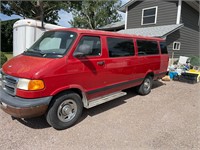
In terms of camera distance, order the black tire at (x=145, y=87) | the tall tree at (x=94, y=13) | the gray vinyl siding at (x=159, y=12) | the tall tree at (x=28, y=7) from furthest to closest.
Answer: the tall tree at (x=94, y=13), the tall tree at (x=28, y=7), the gray vinyl siding at (x=159, y=12), the black tire at (x=145, y=87)

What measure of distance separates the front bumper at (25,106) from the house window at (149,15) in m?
13.9

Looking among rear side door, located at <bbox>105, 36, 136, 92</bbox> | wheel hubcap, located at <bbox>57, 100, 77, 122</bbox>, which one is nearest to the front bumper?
wheel hubcap, located at <bbox>57, 100, 77, 122</bbox>

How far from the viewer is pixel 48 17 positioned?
27984mm

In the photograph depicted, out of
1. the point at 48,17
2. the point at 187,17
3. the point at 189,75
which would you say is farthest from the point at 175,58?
the point at 48,17

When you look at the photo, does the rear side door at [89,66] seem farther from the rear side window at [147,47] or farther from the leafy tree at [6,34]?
the leafy tree at [6,34]

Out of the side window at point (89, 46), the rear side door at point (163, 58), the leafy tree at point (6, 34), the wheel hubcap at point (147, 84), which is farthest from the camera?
the leafy tree at point (6, 34)

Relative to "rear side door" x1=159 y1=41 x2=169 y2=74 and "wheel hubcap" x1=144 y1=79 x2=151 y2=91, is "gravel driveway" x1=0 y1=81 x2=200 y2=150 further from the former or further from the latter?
"rear side door" x1=159 y1=41 x2=169 y2=74

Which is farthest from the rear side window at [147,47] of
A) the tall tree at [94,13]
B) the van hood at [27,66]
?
the tall tree at [94,13]

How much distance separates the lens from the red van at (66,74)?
10.2 ft

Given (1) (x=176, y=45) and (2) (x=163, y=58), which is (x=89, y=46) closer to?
(2) (x=163, y=58)

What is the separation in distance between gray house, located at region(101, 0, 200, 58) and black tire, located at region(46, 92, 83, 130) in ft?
31.2

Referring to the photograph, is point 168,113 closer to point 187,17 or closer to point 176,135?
point 176,135

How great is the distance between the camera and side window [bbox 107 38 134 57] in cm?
448

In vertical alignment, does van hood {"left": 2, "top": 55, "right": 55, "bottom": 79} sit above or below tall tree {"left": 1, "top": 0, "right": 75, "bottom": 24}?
below
